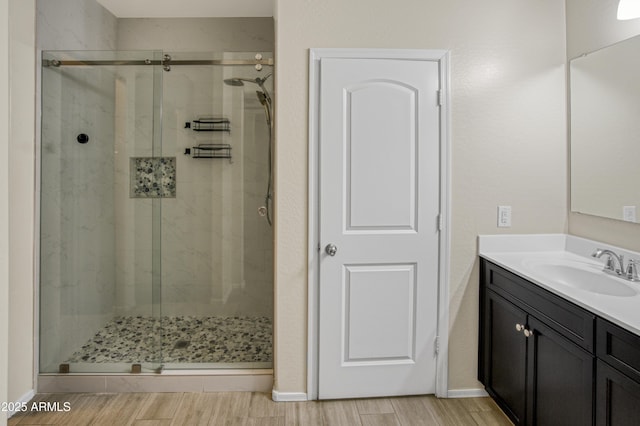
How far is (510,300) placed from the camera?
2.30 m

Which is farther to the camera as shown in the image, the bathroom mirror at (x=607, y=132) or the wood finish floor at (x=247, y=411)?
the wood finish floor at (x=247, y=411)

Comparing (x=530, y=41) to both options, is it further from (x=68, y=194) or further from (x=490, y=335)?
(x=68, y=194)

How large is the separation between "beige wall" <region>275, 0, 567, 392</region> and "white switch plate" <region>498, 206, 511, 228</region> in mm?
30

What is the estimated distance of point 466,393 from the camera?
8.85ft

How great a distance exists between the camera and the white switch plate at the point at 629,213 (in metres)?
2.19

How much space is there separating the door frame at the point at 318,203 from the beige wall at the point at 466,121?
4 centimetres

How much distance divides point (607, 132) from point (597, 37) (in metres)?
0.53

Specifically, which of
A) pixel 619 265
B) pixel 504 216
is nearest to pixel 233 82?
pixel 504 216

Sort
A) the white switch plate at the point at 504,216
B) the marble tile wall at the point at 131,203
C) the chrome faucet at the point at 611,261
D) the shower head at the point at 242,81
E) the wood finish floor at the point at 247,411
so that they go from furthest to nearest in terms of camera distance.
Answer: the shower head at the point at 242,81 → the marble tile wall at the point at 131,203 → the white switch plate at the point at 504,216 → the wood finish floor at the point at 247,411 → the chrome faucet at the point at 611,261

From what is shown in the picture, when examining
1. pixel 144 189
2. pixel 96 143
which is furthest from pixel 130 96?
pixel 144 189

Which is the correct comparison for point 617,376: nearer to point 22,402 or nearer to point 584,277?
point 584,277

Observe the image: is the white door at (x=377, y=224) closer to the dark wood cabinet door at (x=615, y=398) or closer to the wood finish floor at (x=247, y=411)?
the wood finish floor at (x=247, y=411)

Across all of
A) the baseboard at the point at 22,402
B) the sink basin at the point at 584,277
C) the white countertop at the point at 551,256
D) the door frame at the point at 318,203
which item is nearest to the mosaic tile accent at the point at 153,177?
the door frame at the point at 318,203

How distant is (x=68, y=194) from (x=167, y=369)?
50.3 inches
